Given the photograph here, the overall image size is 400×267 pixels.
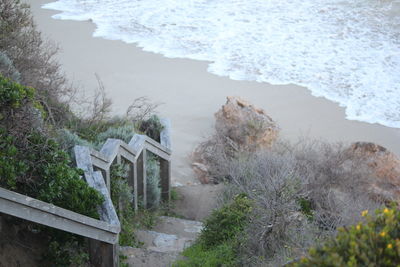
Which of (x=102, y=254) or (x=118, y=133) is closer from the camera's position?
(x=102, y=254)

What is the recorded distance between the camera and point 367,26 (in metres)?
22.7

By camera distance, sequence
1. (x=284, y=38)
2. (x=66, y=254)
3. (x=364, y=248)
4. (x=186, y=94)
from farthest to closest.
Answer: (x=284, y=38), (x=186, y=94), (x=66, y=254), (x=364, y=248)

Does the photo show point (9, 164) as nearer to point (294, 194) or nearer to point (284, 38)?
point (294, 194)

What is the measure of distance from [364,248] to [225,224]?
509cm

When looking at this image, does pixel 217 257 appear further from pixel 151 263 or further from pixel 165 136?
pixel 165 136

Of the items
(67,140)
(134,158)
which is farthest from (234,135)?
(67,140)

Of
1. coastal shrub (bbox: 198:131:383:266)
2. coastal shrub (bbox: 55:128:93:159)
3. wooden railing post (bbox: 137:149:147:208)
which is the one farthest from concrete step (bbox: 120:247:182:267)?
wooden railing post (bbox: 137:149:147:208)

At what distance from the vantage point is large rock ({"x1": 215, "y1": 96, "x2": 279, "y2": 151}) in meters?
13.5

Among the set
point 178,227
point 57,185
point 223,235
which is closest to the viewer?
point 57,185

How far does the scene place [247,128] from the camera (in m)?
13.5

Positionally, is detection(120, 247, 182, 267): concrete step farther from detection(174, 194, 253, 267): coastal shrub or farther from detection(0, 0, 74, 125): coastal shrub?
detection(0, 0, 74, 125): coastal shrub

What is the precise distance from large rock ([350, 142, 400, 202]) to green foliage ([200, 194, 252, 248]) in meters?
4.03

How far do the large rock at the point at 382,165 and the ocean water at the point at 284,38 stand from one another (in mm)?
3759

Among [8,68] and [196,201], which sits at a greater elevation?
[8,68]
